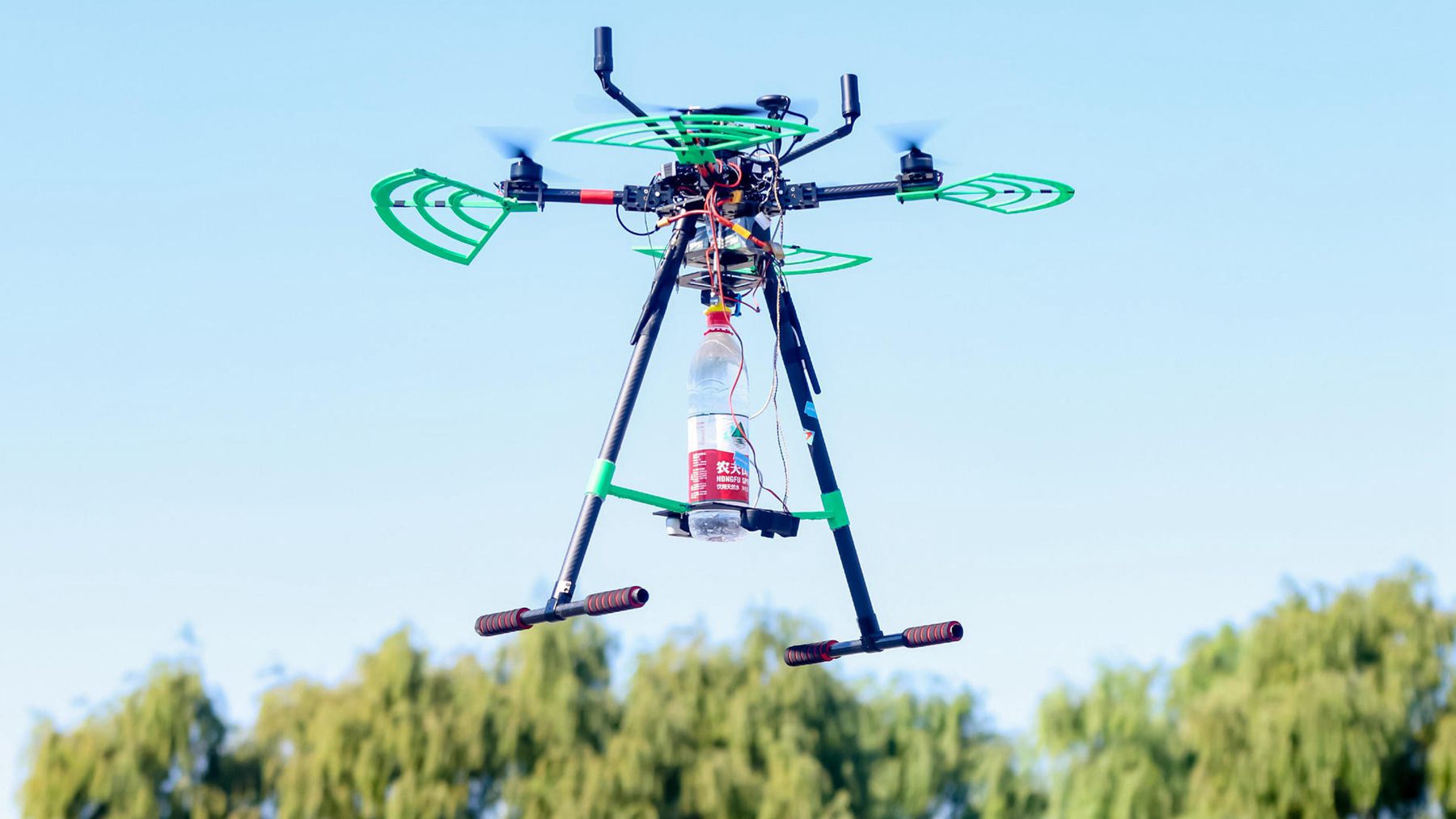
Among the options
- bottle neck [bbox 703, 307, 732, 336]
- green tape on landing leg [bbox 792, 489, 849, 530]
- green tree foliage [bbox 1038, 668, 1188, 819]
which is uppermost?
bottle neck [bbox 703, 307, 732, 336]

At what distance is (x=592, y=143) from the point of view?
8.61 metres

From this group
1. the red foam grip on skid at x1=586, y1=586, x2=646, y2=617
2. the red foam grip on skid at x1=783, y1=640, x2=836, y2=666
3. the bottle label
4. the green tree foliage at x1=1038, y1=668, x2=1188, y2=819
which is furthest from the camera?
the green tree foliage at x1=1038, y1=668, x2=1188, y2=819

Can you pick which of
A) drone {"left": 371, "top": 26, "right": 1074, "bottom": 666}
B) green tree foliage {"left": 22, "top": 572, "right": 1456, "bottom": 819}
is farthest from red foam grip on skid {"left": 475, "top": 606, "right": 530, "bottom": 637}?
green tree foliage {"left": 22, "top": 572, "right": 1456, "bottom": 819}

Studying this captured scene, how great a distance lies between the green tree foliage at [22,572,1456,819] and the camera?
89.5 ft

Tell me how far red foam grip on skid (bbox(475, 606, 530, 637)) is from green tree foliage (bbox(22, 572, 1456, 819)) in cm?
1845

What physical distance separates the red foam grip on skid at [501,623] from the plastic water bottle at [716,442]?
935mm

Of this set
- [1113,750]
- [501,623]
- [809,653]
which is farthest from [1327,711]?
[501,623]

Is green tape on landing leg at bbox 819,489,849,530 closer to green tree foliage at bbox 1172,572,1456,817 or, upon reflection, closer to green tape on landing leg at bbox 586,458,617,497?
green tape on landing leg at bbox 586,458,617,497

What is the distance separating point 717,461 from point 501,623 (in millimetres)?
1277

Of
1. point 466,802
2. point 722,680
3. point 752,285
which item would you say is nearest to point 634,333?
point 752,285

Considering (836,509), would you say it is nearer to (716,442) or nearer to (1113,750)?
(716,442)

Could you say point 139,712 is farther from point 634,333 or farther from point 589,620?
point 634,333

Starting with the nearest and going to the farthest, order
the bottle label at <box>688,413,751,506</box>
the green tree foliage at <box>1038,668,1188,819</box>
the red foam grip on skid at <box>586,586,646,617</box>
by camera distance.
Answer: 1. the red foam grip on skid at <box>586,586,646,617</box>
2. the bottle label at <box>688,413,751,506</box>
3. the green tree foliage at <box>1038,668,1188,819</box>

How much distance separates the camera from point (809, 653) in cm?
999
